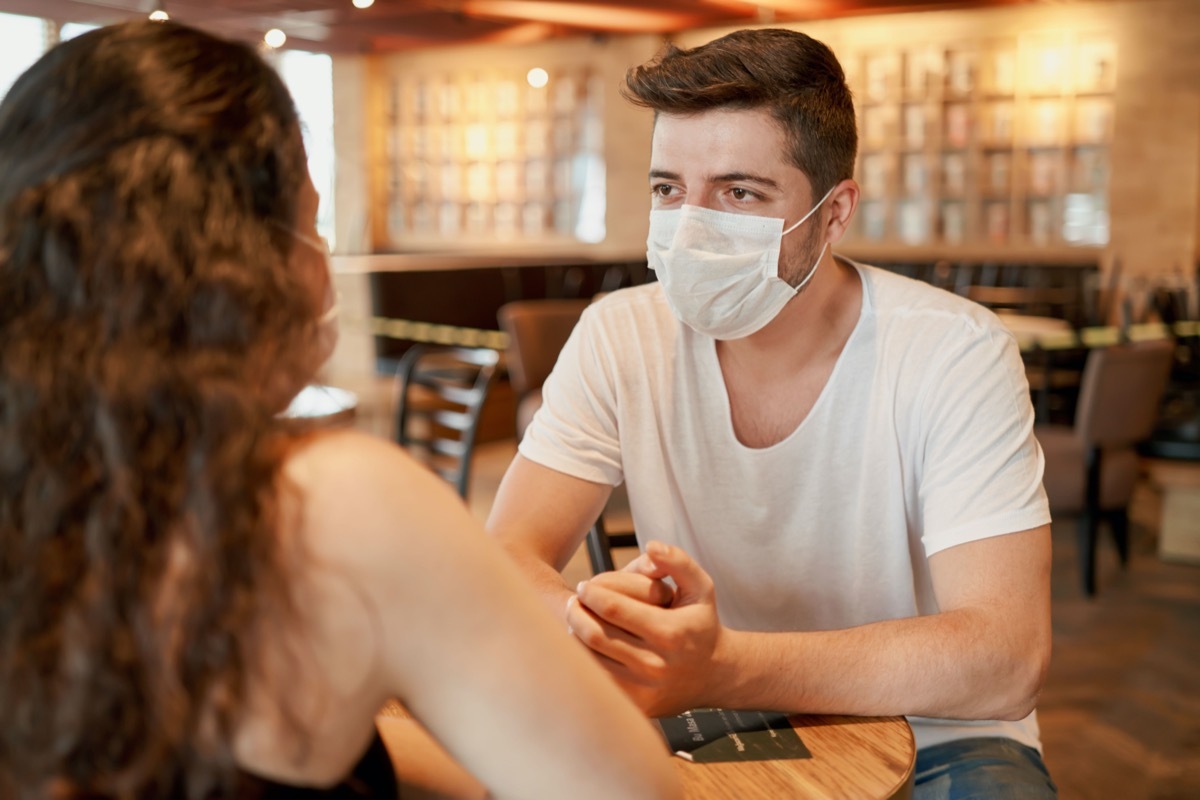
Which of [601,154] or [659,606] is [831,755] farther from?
[601,154]

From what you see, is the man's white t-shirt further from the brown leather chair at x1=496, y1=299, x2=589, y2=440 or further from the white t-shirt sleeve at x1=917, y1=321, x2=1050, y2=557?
the brown leather chair at x1=496, y1=299, x2=589, y2=440

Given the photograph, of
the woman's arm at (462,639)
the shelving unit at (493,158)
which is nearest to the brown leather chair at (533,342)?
the woman's arm at (462,639)

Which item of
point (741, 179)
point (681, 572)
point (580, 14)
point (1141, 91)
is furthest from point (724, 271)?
point (580, 14)

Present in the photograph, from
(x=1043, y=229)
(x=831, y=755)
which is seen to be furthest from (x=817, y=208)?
(x=1043, y=229)

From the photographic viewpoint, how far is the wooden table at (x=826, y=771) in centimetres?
100

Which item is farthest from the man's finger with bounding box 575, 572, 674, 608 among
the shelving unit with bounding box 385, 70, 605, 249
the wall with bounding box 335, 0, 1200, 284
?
the shelving unit with bounding box 385, 70, 605, 249

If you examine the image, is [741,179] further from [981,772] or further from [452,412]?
[452,412]

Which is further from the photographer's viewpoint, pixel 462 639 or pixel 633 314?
pixel 633 314

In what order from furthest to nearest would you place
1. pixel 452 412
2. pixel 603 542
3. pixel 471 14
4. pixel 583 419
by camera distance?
1. pixel 471 14
2. pixel 452 412
3. pixel 603 542
4. pixel 583 419

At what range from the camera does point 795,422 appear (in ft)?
5.20

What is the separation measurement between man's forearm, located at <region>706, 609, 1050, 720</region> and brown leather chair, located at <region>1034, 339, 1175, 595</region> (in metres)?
3.03

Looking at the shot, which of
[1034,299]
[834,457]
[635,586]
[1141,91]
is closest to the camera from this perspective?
[635,586]

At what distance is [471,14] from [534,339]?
22.2ft

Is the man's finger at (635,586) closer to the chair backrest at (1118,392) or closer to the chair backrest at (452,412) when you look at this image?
the chair backrest at (452,412)
